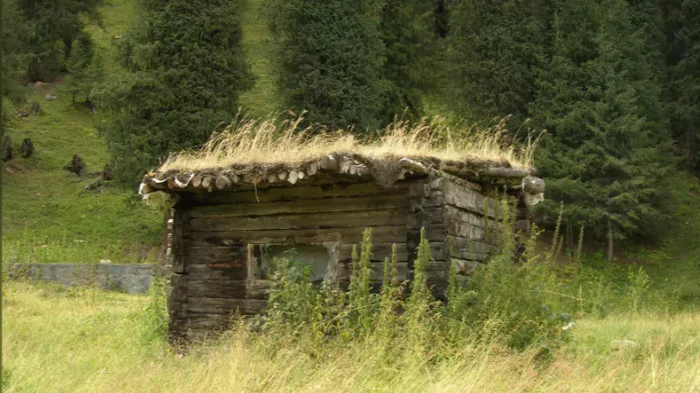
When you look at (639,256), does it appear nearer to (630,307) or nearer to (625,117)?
(625,117)

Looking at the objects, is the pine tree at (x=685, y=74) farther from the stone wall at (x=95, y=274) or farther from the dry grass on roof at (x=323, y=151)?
the dry grass on roof at (x=323, y=151)

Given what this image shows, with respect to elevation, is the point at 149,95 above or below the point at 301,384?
above

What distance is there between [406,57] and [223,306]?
22.1 m

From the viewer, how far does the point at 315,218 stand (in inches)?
392

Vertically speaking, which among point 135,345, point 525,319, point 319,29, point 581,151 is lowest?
point 135,345

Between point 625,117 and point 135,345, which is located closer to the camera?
point 135,345

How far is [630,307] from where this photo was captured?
1823 cm

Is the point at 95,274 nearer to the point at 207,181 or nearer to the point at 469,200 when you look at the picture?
the point at 207,181

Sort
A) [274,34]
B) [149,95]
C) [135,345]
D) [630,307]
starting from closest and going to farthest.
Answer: [135,345]
[630,307]
[149,95]
[274,34]

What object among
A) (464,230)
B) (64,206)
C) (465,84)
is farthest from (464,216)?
(64,206)

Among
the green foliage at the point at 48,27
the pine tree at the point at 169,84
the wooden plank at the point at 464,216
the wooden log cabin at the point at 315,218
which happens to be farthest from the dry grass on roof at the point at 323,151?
the green foliage at the point at 48,27

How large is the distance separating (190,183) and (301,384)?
3561mm

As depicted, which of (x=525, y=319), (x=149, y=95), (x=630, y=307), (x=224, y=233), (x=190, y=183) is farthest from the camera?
(x=149, y=95)

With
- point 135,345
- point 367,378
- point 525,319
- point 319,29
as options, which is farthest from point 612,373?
point 319,29
